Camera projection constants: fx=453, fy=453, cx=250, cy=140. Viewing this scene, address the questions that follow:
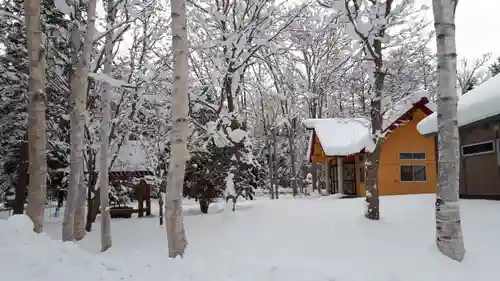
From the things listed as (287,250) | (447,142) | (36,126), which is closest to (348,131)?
(287,250)

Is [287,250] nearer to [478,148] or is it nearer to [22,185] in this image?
[478,148]

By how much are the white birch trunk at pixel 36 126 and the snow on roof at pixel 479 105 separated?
9649mm

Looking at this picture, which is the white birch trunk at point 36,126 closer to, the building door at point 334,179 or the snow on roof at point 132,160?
the snow on roof at point 132,160

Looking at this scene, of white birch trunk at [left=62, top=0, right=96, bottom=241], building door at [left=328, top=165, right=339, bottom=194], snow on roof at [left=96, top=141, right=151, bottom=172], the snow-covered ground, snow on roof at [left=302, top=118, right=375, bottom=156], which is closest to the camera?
the snow-covered ground

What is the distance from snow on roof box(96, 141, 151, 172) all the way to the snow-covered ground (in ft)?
13.1

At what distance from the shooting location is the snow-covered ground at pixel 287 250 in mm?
4785

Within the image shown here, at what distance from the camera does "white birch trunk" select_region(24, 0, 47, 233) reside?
276 inches

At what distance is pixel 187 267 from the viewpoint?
5.29 m

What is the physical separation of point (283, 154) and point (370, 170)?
97.2ft

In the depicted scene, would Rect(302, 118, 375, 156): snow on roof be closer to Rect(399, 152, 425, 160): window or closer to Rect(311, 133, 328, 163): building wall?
Rect(311, 133, 328, 163): building wall

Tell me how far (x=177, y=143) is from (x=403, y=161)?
16.6 metres

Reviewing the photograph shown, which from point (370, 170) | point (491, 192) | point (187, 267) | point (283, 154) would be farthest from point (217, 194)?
point (283, 154)

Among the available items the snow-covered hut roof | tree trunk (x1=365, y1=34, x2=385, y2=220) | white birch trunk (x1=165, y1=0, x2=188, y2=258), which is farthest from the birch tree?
the snow-covered hut roof

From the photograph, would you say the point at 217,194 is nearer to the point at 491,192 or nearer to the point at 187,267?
the point at 491,192
